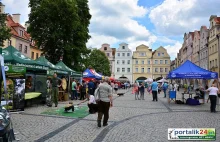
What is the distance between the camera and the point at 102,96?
33.5 ft

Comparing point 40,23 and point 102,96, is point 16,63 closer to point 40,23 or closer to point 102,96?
point 102,96

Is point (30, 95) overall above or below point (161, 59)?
below

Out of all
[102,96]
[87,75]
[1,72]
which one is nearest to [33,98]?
[102,96]

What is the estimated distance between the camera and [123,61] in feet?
306

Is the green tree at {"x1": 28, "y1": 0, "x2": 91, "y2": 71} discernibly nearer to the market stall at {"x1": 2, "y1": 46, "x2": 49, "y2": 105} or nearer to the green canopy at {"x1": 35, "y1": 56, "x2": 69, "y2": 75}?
the green canopy at {"x1": 35, "y1": 56, "x2": 69, "y2": 75}

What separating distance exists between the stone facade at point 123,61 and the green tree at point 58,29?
56.1 metres

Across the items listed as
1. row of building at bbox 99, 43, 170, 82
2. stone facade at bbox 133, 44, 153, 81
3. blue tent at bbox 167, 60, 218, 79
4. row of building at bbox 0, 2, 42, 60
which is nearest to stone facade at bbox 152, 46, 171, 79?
row of building at bbox 99, 43, 170, 82

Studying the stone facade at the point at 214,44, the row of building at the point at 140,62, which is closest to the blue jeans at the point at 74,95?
the stone facade at the point at 214,44

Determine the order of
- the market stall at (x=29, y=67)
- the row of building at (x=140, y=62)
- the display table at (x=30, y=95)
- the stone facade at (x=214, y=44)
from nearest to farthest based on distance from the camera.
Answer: the market stall at (x=29, y=67) < the display table at (x=30, y=95) < the stone facade at (x=214, y=44) < the row of building at (x=140, y=62)

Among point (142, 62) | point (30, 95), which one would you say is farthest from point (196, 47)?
point (30, 95)

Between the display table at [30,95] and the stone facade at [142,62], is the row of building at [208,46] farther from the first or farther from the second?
the display table at [30,95]

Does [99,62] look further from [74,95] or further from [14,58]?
[14,58]

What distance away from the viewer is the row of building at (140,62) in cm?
9294

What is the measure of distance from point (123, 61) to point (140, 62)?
5876 mm
